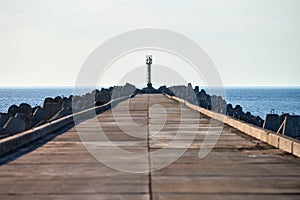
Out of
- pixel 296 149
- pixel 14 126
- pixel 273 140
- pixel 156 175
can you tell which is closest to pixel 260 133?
pixel 273 140

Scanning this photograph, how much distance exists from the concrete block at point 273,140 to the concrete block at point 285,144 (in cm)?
19

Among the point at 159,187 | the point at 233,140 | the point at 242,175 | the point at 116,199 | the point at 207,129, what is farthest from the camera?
the point at 207,129

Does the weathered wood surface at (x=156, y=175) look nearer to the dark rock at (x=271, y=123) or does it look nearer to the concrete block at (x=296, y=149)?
the concrete block at (x=296, y=149)

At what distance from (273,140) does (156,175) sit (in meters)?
4.01

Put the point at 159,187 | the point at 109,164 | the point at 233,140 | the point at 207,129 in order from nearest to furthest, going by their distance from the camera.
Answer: the point at 159,187 < the point at 109,164 < the point at 233,140 < the point at 207,129

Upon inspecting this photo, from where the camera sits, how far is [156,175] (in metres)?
7.43

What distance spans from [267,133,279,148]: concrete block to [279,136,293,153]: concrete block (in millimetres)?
189

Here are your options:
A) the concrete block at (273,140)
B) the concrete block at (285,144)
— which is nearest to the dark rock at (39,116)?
the concrete block at (273,140)

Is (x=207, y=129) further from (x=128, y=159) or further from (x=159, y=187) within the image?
(x=159, y=187)

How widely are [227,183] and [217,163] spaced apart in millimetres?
1593

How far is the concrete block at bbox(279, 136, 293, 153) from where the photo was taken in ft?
31.3

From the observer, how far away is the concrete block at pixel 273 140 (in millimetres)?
10392

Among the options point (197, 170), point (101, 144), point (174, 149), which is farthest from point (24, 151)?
point (197, 170)

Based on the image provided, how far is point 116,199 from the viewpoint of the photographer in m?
5.96
